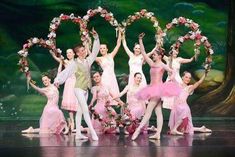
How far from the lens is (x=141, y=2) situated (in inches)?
650

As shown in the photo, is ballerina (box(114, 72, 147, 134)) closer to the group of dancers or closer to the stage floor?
the group of dancers

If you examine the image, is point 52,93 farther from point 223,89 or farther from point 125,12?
point 223,89

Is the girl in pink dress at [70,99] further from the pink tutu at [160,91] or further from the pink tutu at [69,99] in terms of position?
the pink tutu at [160,91]

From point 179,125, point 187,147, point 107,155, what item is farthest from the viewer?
point 179,125

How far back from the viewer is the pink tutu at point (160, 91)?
10.7m

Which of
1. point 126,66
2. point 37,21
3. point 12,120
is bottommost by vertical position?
point 12,120

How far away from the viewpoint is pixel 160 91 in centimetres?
1073

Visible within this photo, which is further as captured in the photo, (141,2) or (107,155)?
(141,2)

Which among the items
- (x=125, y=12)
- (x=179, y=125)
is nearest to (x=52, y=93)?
(x=179, y=125)

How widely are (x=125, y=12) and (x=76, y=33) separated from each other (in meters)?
1.34

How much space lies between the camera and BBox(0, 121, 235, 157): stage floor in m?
8.82

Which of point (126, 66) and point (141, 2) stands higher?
point (141, 2)

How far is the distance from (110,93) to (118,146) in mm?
3103

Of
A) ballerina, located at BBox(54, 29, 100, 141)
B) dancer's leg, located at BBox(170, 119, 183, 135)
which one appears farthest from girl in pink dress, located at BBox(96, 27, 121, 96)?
ballerina, located at BBox(54, 29, 100, 141)
